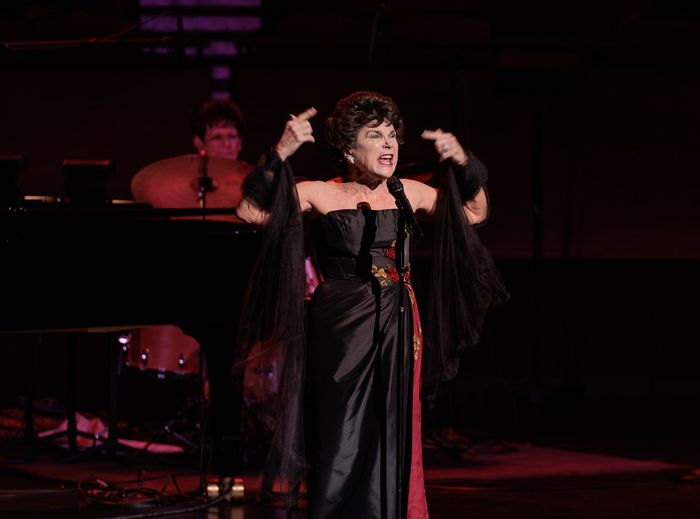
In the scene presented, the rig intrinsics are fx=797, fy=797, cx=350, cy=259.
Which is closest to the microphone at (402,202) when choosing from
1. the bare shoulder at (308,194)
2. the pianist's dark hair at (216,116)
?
the bare shoulder at (308,194)

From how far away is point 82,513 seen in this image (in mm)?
3062

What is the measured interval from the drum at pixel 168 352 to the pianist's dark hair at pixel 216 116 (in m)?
1.04

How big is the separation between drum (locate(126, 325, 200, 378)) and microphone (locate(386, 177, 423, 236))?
2.12m

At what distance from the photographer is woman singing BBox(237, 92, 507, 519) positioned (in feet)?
6.88

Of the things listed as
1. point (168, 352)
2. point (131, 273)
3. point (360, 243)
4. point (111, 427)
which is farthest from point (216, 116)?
point (360, 243)

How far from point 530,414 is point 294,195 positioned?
3.52 meters

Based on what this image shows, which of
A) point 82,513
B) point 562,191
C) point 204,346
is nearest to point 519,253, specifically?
point 562,191

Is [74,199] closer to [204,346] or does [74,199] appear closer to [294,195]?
[204,346]

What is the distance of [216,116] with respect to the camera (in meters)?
4.06

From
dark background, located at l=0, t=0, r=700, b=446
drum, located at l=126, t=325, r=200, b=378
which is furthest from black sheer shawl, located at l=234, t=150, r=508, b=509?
dark background, located at l=0, t=0, r=700, b=446

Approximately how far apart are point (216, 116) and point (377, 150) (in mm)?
2130

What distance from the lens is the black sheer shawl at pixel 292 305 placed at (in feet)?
6.84

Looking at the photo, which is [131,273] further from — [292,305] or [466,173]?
[466,173]

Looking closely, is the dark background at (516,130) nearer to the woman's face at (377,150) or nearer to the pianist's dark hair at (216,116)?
the pianist's dark hair at (216,116)
